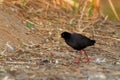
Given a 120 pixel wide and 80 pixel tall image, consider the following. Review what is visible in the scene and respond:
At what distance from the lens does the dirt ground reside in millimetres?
9586

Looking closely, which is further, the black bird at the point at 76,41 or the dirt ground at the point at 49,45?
the black bird at the point at 76,41

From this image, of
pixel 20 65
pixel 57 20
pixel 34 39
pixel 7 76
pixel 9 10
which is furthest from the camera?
pixel 57 20

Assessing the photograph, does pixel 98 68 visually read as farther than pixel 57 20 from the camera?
No

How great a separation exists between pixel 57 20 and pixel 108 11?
57.7 inches

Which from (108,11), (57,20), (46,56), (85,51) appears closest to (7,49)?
(46,56)

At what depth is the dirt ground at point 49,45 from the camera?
9.59 meters

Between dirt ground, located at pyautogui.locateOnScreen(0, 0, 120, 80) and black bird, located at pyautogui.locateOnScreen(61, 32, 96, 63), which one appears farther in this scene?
black bird, located at pyautogui.locateOnScreen(61, 32, 96, 63)

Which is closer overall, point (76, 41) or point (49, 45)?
point (76, 41)

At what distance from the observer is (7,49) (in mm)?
10805

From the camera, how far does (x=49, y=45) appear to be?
1171 centimetres

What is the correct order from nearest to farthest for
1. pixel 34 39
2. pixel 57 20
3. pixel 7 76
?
pixel 7 76 < pixel 34 39 < pixel 57 20

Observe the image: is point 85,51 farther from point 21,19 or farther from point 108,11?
point 108,11

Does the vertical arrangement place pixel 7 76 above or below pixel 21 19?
below

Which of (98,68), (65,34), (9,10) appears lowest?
(98,68)
